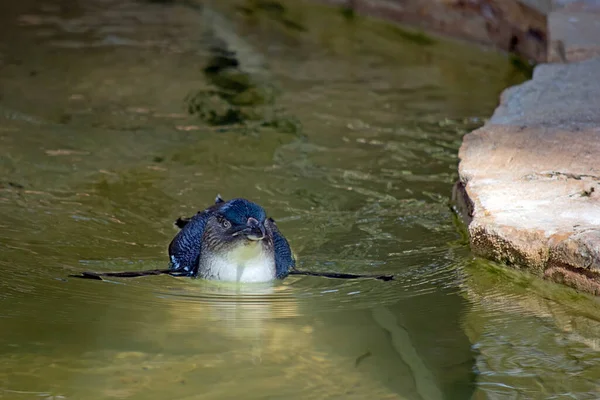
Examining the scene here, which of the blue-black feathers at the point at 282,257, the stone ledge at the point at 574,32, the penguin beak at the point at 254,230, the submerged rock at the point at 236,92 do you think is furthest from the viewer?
the submerged rock at the point at 236,92

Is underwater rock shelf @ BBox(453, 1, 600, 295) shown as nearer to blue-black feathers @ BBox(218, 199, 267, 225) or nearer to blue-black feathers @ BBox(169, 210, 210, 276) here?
blue-black feathers @ BBox(218, 199, 267, 225)

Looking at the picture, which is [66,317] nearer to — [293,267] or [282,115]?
[293,267]

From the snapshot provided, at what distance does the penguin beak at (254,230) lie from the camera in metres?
4.53

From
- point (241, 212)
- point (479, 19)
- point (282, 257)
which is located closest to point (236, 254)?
point (241, 212)

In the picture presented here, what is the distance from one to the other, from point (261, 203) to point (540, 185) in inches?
76.7

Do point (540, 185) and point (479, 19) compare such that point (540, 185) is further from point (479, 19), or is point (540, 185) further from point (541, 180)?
point (479, 19)

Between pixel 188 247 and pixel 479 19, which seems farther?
pixel 479 19

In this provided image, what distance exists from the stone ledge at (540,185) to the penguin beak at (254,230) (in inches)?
45.2

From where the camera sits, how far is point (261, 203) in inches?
254

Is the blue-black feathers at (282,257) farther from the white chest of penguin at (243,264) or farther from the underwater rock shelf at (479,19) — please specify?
the underwater rock shelf at (479,19)

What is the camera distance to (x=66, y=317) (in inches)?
174

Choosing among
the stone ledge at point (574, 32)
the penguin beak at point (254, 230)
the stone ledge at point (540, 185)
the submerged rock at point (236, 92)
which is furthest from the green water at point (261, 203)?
the stone ledge at point (574, 32)

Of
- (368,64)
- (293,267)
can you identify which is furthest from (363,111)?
(293,267)

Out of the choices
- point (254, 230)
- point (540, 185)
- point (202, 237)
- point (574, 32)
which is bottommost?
point (202, 237)
